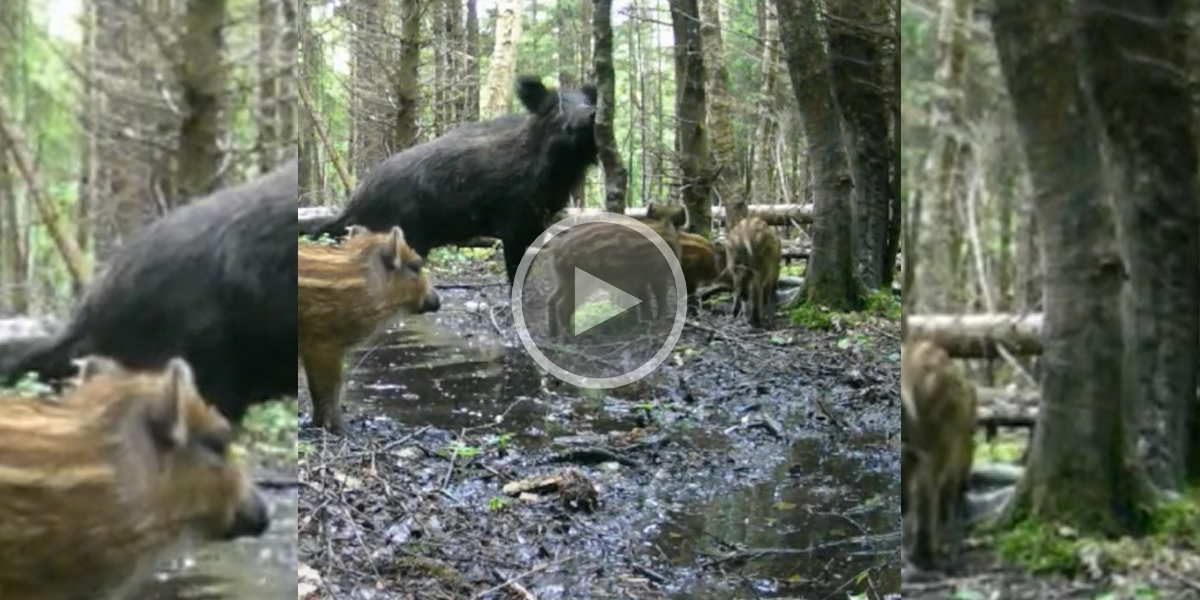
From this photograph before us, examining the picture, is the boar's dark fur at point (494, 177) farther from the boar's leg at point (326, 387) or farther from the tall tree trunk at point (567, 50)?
the boar's leg at point (326, 387)

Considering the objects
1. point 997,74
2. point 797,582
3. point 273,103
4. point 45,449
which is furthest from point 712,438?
point 45,449

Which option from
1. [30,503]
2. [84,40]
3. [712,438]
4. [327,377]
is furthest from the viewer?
[712,438]

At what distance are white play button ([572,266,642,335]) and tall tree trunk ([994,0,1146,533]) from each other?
0.64m

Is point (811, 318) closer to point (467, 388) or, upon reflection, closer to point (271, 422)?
point (467, 388)

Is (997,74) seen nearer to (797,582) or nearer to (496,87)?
(496,87)

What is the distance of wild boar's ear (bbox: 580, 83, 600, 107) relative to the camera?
1774 mm

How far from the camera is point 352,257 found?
5.79 feet

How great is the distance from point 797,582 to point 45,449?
45.2 inches

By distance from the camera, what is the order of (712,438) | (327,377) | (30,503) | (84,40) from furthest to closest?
(712,438) < (327,377) < (84,40) < (30,503)

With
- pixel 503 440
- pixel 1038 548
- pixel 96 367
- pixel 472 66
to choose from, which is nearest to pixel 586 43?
pixel 472 66

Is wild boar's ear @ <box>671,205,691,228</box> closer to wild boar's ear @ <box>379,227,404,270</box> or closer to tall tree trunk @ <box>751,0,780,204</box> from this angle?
tall tree trunk @ <box>751,0,780,204</box>

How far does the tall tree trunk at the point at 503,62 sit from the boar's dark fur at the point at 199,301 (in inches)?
14.7

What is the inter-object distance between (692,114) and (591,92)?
16cm

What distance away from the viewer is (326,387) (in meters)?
1.74
